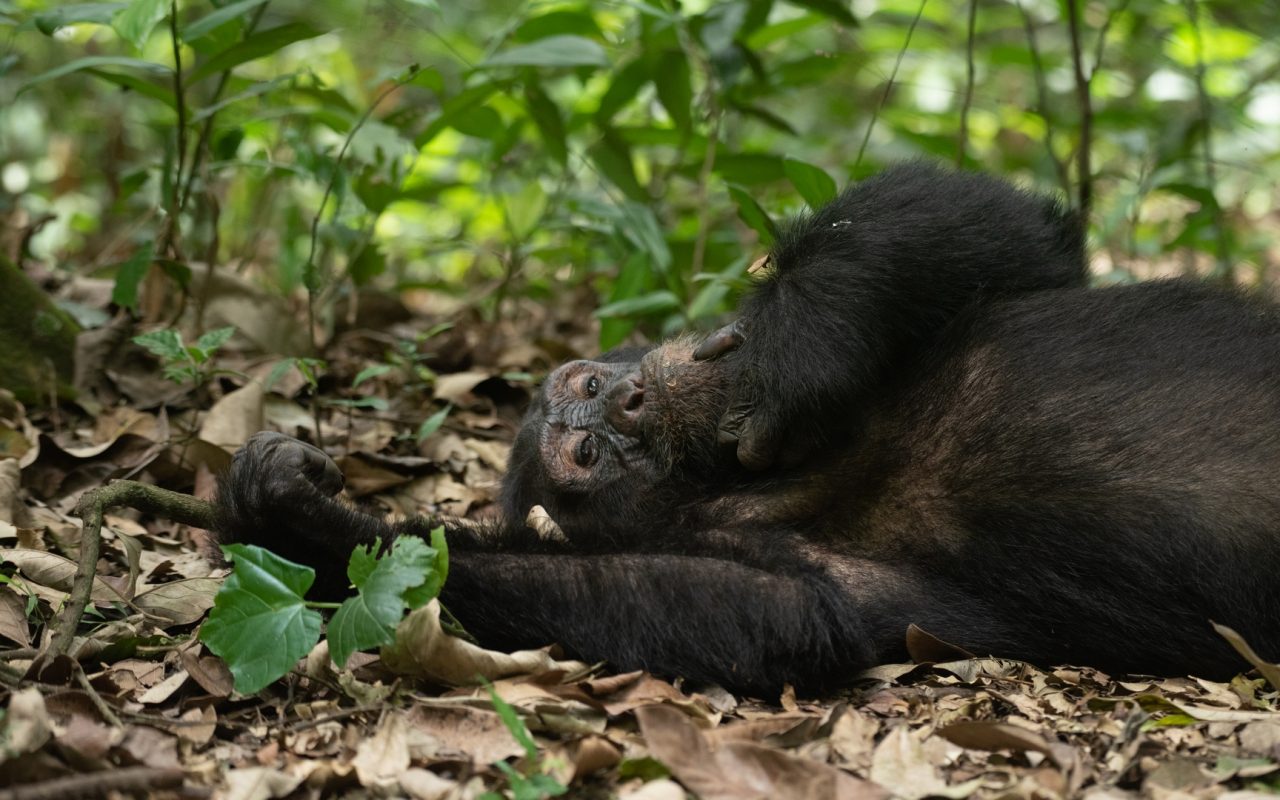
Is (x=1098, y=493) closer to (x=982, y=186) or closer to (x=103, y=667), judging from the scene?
(x=982, y=186)

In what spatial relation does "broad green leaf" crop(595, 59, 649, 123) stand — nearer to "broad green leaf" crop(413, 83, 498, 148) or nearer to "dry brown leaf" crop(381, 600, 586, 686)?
"broad green leaf" crop(413, 83, 498, 148)

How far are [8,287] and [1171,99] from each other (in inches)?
367

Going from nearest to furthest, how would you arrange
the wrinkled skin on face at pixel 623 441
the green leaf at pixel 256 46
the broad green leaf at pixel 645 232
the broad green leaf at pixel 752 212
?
the wrinkled skin on face at pixel 623 441 → the green leaf at pixel 256 46 → the broad green leaf at pixel 752 212 → the broad green leaf at pixel 645 232

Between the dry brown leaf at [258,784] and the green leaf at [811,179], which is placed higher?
the green leaf at [811,179]

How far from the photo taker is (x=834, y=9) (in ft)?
20.7

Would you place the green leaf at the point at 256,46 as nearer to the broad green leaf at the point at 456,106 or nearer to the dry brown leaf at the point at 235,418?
the broad green leaf at the point at 456,106

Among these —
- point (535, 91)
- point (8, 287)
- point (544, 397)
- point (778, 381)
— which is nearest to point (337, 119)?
point (535, 91)

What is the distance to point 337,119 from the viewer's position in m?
6.05

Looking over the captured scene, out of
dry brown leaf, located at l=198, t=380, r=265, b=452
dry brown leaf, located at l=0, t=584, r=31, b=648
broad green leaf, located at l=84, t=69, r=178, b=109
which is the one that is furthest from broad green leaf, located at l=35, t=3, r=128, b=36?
dry brown leaf, located at l=0, t=584, r=31, b=648

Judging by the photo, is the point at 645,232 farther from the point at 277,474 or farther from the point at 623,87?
the point at 277,474

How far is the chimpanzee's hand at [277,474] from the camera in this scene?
12.1 feet

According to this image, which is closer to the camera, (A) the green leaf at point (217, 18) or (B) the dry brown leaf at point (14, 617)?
(B) the dry brown leaf at point (14, 617)

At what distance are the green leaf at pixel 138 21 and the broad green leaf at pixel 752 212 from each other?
257 cm

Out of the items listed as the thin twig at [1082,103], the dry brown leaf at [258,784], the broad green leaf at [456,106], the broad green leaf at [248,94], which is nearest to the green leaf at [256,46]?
the broad green leaf at [248,94]
